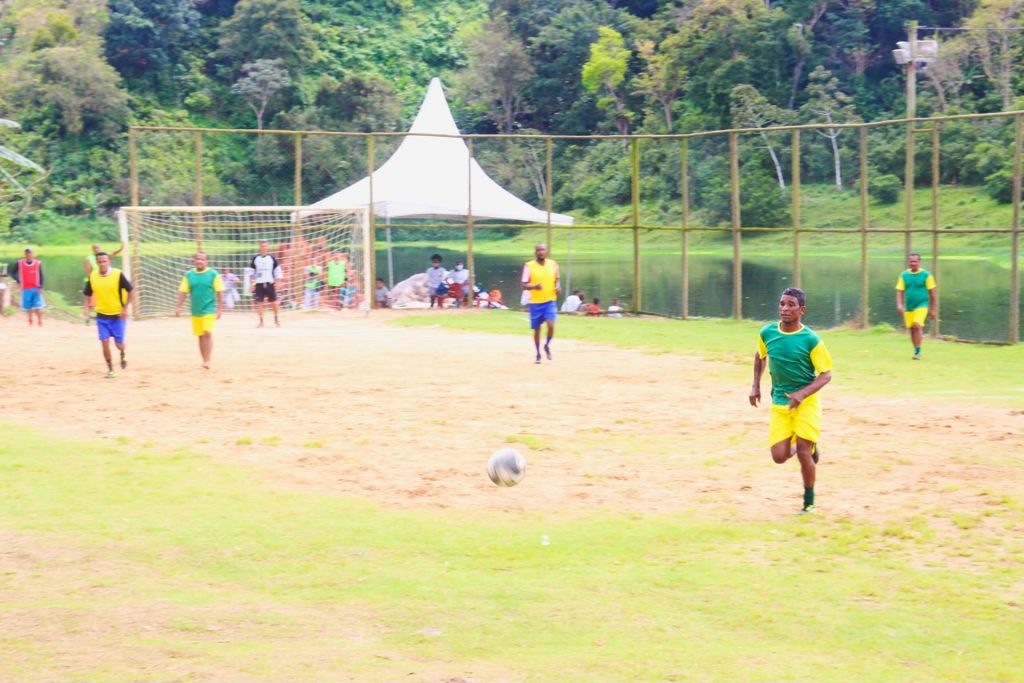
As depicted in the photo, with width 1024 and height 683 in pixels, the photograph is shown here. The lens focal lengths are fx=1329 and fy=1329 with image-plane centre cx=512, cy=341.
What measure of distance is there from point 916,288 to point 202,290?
10.6 meters

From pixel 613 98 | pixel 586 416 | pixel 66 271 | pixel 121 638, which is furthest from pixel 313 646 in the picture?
pixel 613 98

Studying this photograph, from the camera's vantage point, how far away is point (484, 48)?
6688 centimetres

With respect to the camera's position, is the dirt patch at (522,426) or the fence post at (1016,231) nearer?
the dirt patch at (522,426)

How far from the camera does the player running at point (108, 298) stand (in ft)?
58.3

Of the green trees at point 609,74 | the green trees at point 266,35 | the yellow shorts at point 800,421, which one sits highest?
the green trees at point 266,35

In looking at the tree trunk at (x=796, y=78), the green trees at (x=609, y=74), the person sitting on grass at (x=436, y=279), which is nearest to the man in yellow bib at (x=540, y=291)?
the person sitting on grass at (x=436, y=279)

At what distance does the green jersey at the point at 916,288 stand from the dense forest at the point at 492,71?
32.6 metres

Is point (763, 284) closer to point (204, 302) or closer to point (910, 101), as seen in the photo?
point (910, 101)

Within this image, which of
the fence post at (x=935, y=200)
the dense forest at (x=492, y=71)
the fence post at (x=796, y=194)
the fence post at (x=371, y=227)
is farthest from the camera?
the dense forest at (x=492, y=71)

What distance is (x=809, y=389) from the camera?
32.7 ft

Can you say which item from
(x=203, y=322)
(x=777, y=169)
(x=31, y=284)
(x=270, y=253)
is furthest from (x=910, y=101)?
(x=31, y=284)

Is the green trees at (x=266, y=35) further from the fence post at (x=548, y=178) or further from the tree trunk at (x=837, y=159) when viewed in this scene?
the tree trunk at (x=837, y=159)

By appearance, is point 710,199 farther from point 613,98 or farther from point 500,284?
point 613,98

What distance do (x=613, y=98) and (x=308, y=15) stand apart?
2394 centimetres
